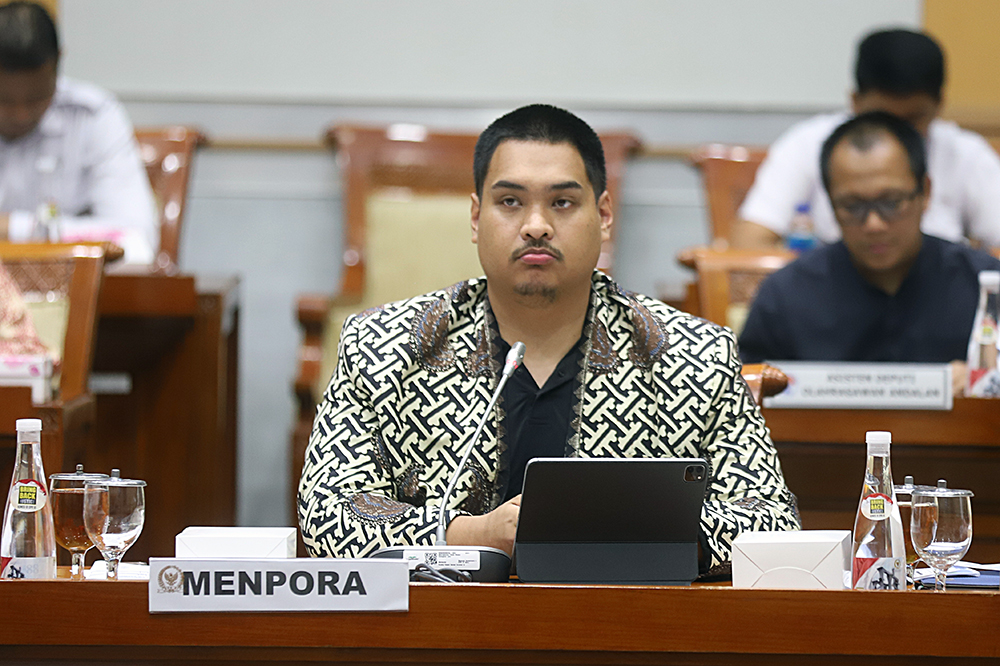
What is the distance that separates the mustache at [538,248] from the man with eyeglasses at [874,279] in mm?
938

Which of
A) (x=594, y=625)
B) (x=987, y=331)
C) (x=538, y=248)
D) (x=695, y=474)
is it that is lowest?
(x=594, y=625)

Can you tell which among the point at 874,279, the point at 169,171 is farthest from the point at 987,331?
the point at 169,171

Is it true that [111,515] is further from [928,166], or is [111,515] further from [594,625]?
[928,166]

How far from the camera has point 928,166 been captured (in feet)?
10.5

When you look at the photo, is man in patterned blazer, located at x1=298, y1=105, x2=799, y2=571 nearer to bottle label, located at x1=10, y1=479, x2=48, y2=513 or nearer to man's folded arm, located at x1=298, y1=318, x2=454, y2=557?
man's folded arm, located at x1=298, y1=318, x2=454, y2=557

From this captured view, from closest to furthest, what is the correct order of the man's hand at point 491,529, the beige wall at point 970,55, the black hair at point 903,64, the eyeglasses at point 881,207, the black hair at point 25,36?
1. the man's hand at point 491,529
2. the eyeglasses at point 881,207
3. the black hair at point 25,36
4. the black hair at point 903,64
5. the beige wall at point 970,55

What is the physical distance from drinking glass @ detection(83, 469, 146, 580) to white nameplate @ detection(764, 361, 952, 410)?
1122 mm

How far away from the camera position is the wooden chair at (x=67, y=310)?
6.82ft

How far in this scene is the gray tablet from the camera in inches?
48.8

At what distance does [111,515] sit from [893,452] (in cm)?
133

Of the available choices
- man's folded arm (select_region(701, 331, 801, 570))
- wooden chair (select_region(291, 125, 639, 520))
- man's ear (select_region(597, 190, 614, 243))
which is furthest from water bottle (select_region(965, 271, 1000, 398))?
wooden chair (select_region(291, 125, 639, 520))

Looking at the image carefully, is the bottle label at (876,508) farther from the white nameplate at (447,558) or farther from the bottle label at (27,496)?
the bottle label at (27,496)

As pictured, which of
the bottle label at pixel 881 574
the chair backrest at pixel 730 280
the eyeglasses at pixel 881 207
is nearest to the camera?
the bottle label at pixel 881 574

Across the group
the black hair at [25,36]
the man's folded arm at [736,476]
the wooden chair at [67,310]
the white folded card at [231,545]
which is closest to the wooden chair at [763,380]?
the man's folded arm at [736,476]
